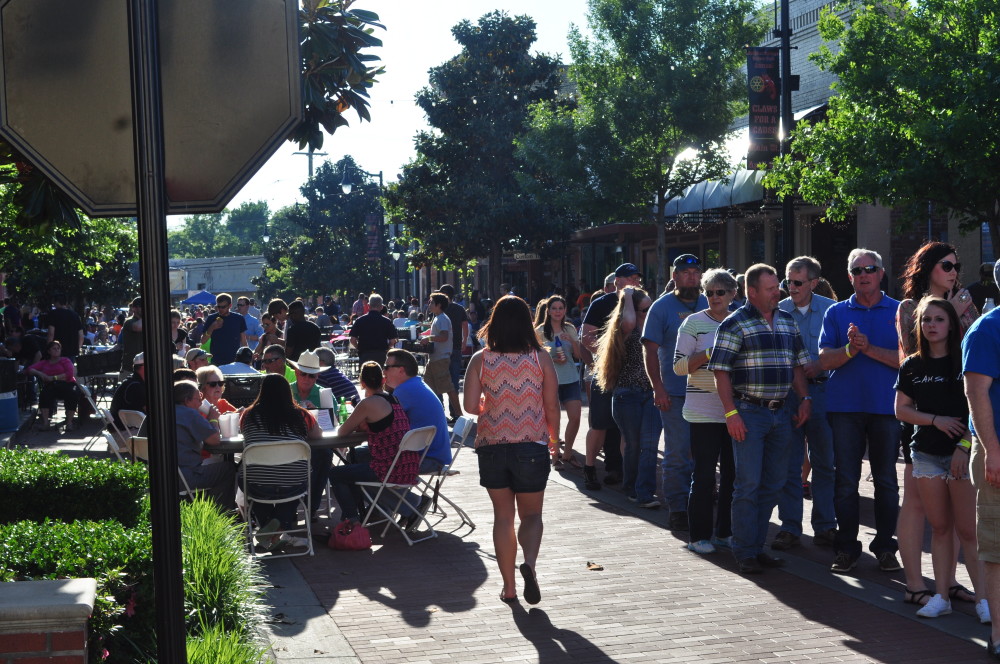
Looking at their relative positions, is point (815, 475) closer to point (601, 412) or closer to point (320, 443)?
A: point (601, 412)

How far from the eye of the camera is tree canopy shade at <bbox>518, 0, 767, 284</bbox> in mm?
26938

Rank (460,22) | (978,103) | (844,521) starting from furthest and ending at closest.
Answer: (460,22)
(978,103)
(844,521)

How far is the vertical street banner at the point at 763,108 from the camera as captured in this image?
18922 mm

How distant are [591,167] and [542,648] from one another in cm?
2354

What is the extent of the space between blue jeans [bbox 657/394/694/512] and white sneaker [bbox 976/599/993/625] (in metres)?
2.89

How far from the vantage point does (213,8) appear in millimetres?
2658

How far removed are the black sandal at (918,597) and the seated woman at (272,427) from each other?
4.19 m

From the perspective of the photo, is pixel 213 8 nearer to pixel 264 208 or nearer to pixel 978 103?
pixel 978 103

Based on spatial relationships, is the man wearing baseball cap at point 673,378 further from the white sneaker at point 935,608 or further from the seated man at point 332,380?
the seated man at point 332,380

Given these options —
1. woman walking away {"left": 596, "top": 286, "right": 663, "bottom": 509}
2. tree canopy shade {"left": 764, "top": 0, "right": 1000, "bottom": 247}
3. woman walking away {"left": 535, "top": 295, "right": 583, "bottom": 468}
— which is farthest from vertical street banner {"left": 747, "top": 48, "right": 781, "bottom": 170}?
woman walking away {"left": 596, "top": 286, "right": 663, "bottom": 509}

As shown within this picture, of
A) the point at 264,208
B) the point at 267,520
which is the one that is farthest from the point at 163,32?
the point at 264,208

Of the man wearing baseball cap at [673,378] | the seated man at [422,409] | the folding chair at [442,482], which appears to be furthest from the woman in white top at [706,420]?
the seated man at [422,409]

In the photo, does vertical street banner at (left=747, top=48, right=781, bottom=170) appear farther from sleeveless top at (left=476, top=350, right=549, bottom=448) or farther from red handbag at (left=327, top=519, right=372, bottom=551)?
sleeveless top at (left=476, top=350, right=549, bottom=448)

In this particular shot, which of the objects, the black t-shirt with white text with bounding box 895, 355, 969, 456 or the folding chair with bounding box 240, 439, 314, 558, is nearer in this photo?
the black t-shirt with white text with bounding box 895, 355, 969, 456
